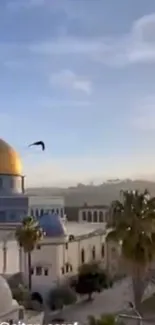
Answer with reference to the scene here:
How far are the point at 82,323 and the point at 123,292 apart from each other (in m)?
7.81

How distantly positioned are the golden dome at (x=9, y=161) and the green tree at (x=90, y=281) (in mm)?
14516

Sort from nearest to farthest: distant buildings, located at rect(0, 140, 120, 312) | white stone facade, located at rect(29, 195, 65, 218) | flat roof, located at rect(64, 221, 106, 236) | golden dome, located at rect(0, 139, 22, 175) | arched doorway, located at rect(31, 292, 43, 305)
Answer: arched doorway, located at rect(31, 292, 43, 305) < distant buildings, located at rect(0, 140, 120, 312) < flat roof, located at rect(64, 221, 106, 236) < white stone facade, located at rect(29, 195, 65, 218) < golden dome, located at rect(0, 139, 22, 175)

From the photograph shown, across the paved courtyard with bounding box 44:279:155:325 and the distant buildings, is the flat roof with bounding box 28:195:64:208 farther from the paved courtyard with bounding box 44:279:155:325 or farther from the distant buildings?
the paved courtyard with bounding box 44:279:155:325

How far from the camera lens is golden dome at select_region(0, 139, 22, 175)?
4434 cm

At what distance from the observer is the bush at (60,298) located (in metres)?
27.9

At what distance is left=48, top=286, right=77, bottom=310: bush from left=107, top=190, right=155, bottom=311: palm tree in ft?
37.2

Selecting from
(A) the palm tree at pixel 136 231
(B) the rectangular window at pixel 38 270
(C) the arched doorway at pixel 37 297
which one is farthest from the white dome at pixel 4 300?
(B) the rectangular window at pixel 38 270

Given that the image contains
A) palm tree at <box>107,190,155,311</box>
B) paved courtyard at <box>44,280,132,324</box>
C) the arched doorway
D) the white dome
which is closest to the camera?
palm tree at <box>107,190,155,311</box>

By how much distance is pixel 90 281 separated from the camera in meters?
30.4

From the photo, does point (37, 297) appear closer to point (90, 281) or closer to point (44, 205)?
point (90, 281)

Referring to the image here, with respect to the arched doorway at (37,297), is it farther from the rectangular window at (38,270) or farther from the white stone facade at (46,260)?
the rectangular window at (38,270)

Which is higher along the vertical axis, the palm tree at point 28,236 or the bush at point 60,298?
the palm tree at point 28,236

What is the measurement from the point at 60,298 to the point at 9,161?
60.5ft

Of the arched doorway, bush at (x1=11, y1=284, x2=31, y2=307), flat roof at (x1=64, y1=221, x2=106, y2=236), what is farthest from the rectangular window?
flat roof at (x1=64, y1=221, x2=106, y2=236)
